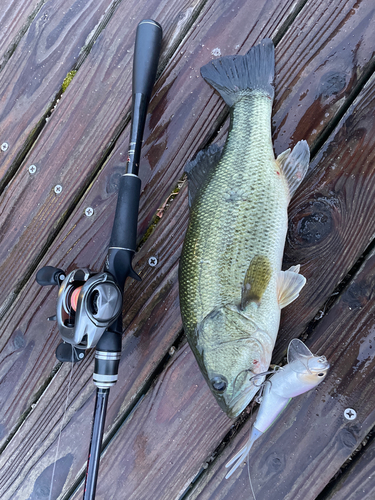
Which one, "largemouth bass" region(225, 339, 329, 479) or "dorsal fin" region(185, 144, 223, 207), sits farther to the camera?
"dorsal fin" region(185, 144, 223, 207)

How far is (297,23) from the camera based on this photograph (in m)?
1.77

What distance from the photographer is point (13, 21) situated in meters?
2.05

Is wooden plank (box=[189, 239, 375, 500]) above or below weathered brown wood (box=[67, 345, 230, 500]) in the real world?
above

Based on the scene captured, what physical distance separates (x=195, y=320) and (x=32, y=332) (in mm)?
1056

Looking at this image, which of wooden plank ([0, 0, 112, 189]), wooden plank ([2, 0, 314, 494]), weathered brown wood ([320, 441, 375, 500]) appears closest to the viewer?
weathered brown wood ([320, 441, 375, 500])

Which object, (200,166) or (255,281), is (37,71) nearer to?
(200,166)

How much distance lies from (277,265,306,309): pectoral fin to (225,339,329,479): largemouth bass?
0.20 meters

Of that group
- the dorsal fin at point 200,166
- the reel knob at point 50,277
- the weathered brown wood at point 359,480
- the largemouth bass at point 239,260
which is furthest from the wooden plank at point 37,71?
the weathered brown wood at point 359,480

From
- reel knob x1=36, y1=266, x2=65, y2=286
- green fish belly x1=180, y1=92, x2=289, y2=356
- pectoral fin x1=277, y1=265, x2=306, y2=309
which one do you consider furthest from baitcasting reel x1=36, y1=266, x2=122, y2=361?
pectoral fin x1=277, y1=265, x2=306, y2=309

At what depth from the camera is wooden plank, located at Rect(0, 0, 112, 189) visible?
2004 mm

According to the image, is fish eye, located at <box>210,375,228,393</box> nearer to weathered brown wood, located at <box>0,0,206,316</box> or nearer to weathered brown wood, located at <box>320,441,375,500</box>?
weathered brown wood, located at <box>320,441,375,500</box>

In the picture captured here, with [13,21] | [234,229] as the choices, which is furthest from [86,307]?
[13,21]

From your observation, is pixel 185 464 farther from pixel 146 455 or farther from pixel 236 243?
pixel 236 243

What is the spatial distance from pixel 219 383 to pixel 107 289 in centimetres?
63
